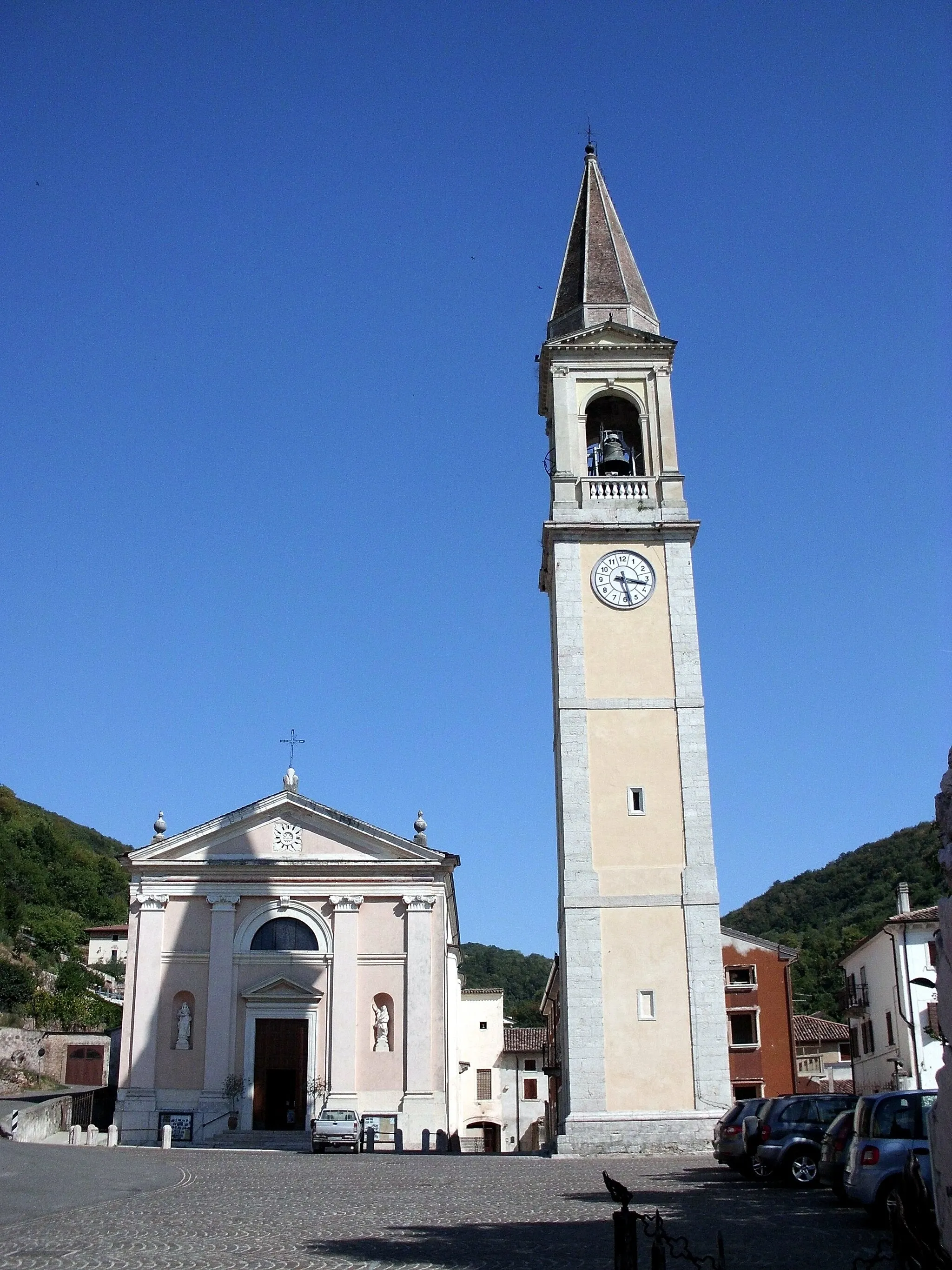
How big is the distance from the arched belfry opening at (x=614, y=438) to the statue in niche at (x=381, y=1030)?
1586cm

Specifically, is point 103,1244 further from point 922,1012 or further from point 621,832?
point 922,1012

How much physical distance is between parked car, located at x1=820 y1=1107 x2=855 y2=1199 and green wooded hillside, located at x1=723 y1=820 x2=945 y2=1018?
40462 mm

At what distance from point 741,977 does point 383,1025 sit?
10930mm

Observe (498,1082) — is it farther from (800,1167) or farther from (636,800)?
(800,1167)

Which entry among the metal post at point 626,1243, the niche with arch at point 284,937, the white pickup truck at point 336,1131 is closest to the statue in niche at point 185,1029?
the niche with arch at point 284,937

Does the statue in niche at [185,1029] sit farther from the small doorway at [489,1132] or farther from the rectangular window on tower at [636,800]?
the small doorway at [489,1132]

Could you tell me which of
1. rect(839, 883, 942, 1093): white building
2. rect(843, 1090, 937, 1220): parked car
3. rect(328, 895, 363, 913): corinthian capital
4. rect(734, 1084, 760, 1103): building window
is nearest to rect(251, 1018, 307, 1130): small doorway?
rect(328, 895, 363, 913): corinthian capital

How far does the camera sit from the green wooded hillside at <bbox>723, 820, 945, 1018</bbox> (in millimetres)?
60938

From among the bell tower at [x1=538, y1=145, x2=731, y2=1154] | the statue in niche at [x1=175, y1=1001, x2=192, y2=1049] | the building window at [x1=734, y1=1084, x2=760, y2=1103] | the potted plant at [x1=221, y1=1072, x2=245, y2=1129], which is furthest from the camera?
the building window at [x1=734, y1=1084, x2=760, y2=1103]

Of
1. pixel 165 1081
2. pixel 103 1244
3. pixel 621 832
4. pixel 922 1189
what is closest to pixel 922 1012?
pixel 621 832

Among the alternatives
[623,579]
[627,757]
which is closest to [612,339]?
[623,579]

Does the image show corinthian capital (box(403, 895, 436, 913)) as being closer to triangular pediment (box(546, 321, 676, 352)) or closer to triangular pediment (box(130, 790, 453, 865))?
triangular pediment (box(130, 790, 453, 865))

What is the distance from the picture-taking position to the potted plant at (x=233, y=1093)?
3334 cm

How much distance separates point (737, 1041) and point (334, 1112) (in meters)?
14.0
